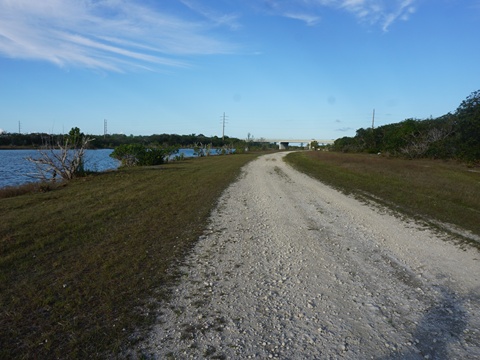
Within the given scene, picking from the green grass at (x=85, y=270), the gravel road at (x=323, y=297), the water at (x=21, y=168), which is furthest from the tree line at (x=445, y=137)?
the water at (x=21, y=168)

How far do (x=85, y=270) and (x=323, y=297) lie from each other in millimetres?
3404

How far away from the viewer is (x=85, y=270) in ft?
16.6

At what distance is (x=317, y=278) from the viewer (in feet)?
16.5

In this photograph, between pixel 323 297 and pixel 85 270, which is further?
pixel 85 270

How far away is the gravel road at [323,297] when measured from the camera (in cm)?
333

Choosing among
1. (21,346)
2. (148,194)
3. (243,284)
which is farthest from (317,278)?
(148,194)

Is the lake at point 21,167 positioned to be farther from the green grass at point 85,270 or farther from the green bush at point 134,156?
the green grass at point 85,270

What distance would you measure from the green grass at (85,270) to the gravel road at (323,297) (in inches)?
16.4

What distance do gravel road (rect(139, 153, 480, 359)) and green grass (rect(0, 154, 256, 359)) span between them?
1.36 feet

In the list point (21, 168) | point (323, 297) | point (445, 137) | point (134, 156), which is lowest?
point (21, 168)

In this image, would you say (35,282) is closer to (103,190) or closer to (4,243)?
(4,243)

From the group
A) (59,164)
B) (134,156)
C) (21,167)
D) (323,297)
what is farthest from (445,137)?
(21,167)

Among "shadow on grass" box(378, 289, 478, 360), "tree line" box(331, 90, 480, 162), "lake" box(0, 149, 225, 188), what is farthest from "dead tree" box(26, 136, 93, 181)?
"tree line" box(331, 90, 480, 162)

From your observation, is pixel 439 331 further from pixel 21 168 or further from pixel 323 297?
pixel 21 168
